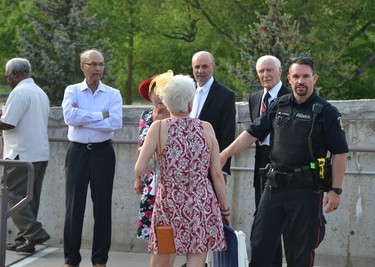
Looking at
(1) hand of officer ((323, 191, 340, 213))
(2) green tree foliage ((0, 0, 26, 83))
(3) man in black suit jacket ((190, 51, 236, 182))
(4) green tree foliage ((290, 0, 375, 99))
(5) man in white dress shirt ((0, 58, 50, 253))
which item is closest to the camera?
(1) hand of officer ((323, 191, 340, 213))

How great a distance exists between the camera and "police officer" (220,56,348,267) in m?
6.20

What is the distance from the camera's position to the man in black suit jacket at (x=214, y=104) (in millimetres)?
7664

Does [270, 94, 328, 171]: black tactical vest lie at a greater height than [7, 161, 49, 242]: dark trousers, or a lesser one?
greater

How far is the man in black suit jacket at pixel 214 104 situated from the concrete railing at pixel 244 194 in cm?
103

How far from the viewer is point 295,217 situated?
627cm

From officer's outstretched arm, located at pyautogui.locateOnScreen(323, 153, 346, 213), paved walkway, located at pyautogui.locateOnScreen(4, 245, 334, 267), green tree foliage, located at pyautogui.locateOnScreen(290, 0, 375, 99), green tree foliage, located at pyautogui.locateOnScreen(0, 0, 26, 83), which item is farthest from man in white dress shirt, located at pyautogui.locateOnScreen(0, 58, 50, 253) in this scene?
green tree foliage, located at pyautogui.locateOnScreen(0, 0, 26, 83)

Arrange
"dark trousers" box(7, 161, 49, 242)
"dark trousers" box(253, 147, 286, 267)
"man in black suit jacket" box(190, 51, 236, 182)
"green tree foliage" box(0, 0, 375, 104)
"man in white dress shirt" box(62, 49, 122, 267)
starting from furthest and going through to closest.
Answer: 1. "green tree foliage" box(0, 0, 375, 104)
2. "dark trousers" box(7, 161, 49, 242)
3. "man in white dress shirt" box(62, 49, 122, 267)
4. "man in black suit jacket" box(190, 51, 236, 182)
5. "dark trousers" box(253, 147, 286, 267)

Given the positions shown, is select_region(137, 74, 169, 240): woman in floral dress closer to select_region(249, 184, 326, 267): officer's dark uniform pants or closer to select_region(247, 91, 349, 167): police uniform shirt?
select_region(249, 184, 326, 267): officer's dark uniform pants

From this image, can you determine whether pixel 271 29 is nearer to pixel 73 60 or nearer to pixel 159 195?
pixel 73 60

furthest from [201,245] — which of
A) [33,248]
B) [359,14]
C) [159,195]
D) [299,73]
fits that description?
[359,14]

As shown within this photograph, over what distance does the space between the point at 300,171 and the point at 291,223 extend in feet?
1.24

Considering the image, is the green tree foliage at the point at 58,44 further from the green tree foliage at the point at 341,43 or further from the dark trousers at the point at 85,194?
the dark trousers at the point at 85,194

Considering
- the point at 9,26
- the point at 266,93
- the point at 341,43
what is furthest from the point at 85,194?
the point at 9,26

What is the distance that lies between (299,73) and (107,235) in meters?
2.66
